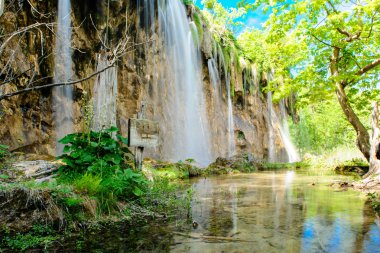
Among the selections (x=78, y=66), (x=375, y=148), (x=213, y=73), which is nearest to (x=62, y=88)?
(x=78, y=66)

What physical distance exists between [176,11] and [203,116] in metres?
6.65

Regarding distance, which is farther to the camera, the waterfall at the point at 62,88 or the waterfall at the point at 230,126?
the waterfall at the point at 230,126

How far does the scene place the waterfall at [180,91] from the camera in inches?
691

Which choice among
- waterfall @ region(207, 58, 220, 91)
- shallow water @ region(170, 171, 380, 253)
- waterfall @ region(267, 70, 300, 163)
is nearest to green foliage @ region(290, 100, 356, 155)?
waterfall @ region(267, 70, 300, 163)

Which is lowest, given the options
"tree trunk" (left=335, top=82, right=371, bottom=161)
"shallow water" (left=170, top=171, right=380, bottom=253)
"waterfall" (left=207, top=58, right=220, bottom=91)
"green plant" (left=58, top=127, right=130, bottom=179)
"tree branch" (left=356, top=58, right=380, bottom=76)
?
"shallow water" (left=170, top=171, right=380, bottom=253)

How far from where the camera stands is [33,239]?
10.4 feet

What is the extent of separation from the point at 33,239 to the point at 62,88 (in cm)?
943

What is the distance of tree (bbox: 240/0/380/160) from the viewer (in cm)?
1060

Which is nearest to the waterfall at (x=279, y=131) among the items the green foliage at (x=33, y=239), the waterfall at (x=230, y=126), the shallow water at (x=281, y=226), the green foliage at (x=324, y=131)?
the green foliage at (x=324, y=131)

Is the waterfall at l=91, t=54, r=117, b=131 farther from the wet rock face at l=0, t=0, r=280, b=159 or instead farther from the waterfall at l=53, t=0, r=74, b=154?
the waterfall at l=53, t=0, r=74, b=154

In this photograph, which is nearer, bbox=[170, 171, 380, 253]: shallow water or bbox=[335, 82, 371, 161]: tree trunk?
bbox=[170, 171, 380, 253]: shallow water

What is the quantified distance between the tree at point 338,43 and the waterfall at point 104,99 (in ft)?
23.7

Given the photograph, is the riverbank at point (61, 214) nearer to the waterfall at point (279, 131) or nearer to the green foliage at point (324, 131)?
the green foliage at point (324, 131)

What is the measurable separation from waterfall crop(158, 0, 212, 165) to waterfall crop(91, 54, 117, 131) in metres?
10.6
